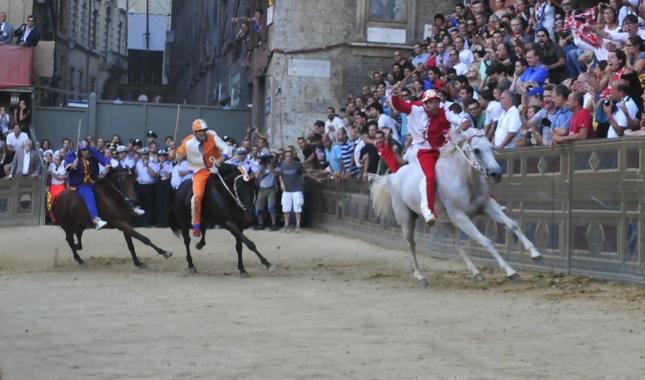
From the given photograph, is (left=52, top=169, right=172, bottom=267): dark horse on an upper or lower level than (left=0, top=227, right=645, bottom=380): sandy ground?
upper

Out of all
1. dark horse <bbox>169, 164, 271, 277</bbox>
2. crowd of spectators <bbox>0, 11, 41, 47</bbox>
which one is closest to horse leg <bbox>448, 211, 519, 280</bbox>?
dark horse <bbox>169, 164, 271, 277</bbox>

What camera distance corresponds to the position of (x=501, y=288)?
13.5 meters

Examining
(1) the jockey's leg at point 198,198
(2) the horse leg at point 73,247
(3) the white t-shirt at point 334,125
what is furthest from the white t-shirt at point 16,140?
(1) the jockey's leg at point 198,198

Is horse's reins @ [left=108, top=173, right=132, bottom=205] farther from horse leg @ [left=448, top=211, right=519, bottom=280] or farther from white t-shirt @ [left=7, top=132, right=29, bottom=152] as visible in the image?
white t-shirt @ [left=7, top=132, right=29, bottom=152]

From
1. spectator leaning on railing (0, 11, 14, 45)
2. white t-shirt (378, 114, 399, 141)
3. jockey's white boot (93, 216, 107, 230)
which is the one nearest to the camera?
jockey's white boot (93, 216, 107, 230)

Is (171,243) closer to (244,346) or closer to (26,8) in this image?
(244,346)

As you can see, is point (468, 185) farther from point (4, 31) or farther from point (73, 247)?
point (4, 31)

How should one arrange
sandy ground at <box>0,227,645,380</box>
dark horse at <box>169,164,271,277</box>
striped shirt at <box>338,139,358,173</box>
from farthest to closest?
striped shirt at <box>338,139,358,173</box>, dark horse at <box>169,164,271,277</box>, sandy ground at <box>0,227,645,380</box>

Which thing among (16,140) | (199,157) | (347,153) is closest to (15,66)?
(16,140)

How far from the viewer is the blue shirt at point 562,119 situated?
49.8 ft

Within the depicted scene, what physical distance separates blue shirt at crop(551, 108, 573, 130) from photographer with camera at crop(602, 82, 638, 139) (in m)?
0.86

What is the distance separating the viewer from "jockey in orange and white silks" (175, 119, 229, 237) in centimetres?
1650

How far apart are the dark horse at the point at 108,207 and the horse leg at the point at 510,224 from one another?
5.87m

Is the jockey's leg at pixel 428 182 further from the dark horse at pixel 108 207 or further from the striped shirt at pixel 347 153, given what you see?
the striped shirt at pixel 347 153
